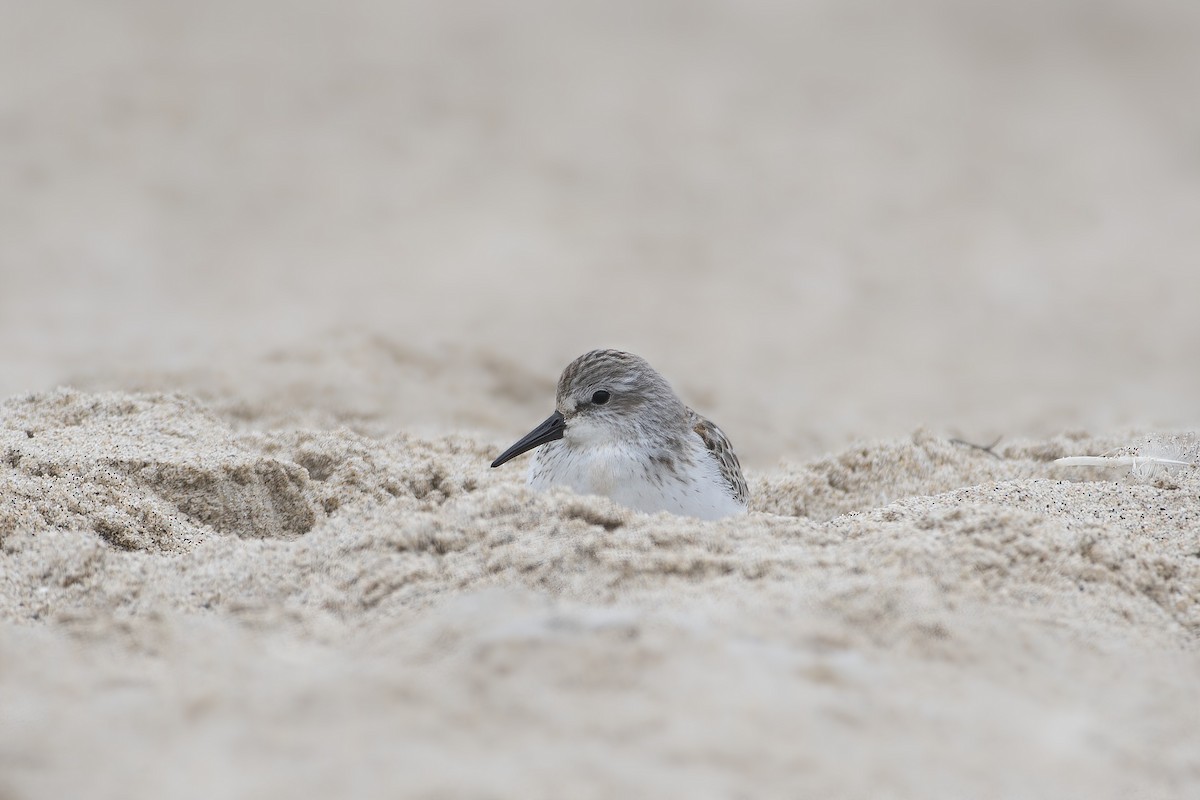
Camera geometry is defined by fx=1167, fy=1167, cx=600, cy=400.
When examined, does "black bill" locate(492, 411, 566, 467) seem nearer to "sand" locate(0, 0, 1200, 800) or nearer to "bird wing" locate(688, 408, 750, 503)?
"sand" locate(0, 0, 1200, 800)

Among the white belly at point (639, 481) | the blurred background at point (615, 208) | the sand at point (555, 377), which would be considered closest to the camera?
the sand at point (555, 377)

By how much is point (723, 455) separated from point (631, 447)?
1.59 feet

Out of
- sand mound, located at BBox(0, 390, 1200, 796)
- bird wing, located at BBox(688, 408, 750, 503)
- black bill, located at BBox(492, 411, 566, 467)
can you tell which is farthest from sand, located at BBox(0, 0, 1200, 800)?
bird wing, located at BBox(688, 408, 750, 503)

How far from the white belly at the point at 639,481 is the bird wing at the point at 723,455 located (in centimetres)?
10

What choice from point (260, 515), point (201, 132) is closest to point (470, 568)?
point (260, 515)

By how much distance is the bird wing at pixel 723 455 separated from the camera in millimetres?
4105

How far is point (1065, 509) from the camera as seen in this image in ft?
11.1

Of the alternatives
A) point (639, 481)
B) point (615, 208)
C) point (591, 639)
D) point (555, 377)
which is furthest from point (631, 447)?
point (615, 208)

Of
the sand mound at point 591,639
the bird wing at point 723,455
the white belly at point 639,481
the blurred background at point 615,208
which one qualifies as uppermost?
the blurred background at point 615,208

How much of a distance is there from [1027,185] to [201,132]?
6236 millimetres

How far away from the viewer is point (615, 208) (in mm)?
8398

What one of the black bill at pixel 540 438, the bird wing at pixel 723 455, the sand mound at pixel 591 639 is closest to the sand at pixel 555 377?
the sand mound at pixel 591 639

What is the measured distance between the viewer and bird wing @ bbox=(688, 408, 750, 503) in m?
4.11

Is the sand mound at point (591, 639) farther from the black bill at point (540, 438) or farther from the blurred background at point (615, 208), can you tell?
the blurred background at point (615, 208)
